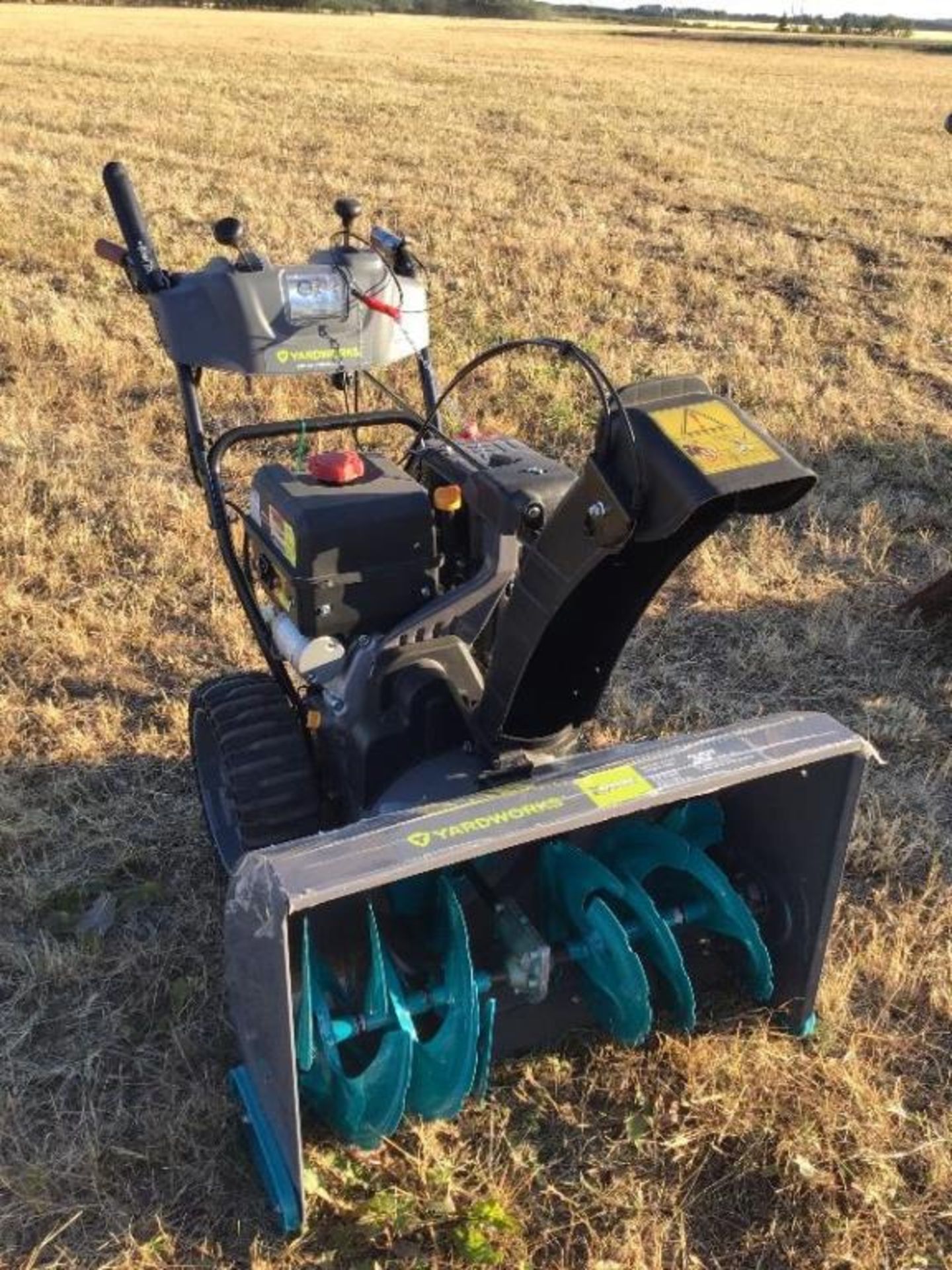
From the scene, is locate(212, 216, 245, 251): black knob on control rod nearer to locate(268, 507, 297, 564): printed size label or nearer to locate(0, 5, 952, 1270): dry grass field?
locate(268, 507, 297, 564): printed size label

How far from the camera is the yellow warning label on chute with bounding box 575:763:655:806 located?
223 centimetres

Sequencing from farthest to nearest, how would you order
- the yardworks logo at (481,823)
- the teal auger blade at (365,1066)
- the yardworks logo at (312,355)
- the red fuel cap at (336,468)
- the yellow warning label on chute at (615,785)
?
the yardworks logo at (312,355)
the red fuel cap at (336,468)
the teal auger blade at (365,1066)
the yellow warning label on chute at (615,785)
the yardworks logo at (481,823)

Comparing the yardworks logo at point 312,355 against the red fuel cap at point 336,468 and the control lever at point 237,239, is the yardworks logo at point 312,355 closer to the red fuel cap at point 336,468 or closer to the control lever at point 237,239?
the control lever at point 237,239

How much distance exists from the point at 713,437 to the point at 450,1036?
1.27m

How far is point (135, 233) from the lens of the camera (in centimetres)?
345

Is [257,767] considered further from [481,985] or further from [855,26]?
[855,26]

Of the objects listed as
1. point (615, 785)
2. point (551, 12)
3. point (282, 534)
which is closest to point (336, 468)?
point (282, 534)

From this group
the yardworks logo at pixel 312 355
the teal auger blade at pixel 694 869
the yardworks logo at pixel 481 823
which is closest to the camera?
the yardworks logo at pixel 481 823

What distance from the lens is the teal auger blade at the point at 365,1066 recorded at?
7.89 ft

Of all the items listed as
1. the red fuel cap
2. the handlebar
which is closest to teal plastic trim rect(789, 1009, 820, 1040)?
the red fuel cap

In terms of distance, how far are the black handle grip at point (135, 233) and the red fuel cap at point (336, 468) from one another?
78cm

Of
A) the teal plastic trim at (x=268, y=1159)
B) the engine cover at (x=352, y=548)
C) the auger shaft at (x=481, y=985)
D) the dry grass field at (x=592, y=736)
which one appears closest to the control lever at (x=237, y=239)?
the engine cover at (x=352, y=548)

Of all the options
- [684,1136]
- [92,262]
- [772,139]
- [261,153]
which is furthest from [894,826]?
[772,139]

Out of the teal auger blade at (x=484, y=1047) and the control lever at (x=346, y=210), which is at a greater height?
the control lever at (x=346, y=210)
